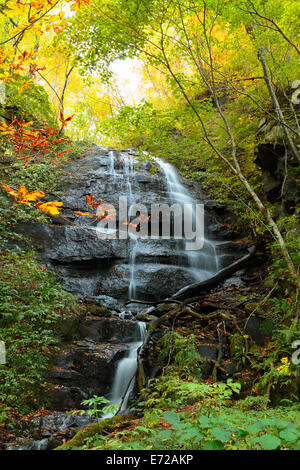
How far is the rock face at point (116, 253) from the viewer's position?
8383 millimetres

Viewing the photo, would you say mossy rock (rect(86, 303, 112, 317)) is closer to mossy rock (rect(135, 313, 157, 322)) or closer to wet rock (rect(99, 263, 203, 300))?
mossy rock (rect(135, 313, 157, 322))

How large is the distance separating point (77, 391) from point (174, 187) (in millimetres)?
9759

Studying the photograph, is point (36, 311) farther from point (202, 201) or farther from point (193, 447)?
point (202, 201)

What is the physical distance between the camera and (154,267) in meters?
9.05

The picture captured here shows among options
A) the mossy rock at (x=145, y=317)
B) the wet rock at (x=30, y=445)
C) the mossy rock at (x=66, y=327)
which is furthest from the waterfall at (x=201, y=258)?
the wet rock at (x=30, y=445)

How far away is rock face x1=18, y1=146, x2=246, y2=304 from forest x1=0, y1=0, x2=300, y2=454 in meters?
0.05

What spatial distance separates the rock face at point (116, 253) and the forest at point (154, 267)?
5 centimetres

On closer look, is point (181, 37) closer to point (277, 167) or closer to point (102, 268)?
point (277, 167)

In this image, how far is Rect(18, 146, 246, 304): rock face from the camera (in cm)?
838

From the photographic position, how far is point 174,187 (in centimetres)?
1283

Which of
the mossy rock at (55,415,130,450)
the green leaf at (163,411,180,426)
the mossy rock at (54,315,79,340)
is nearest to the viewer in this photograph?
the green leaf at (163,411,180,426)

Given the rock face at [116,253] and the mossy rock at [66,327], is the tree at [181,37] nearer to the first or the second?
the mossy rock at [66,327]

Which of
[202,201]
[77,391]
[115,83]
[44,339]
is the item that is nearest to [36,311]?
[44,339]

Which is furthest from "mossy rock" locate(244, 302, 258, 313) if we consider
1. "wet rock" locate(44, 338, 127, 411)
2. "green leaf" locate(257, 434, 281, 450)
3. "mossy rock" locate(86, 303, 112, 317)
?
"green leaf" locate(257, 434, 281, 450)
